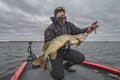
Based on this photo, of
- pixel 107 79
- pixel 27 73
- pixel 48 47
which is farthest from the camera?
pixel 27 73

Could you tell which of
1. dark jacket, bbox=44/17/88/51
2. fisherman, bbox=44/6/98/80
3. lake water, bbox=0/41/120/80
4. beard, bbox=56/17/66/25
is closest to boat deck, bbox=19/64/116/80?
fisherman, bbox=44/6/98/80

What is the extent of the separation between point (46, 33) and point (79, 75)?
204 centimetres

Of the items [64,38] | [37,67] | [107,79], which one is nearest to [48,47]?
[64,38]

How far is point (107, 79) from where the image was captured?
5617mm

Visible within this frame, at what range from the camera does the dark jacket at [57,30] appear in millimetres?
5227

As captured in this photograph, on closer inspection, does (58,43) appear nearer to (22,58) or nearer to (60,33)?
(60,33)

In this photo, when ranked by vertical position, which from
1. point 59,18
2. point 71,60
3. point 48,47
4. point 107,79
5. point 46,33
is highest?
point 59,18

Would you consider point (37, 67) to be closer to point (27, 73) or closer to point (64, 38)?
point (27, 73)

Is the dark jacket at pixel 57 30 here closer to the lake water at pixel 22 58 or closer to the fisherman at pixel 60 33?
the fisherman at pixel 60 33

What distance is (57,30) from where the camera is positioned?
5.45 m

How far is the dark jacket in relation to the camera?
5227mm

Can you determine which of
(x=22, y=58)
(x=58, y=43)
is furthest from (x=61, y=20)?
(x=22, y=58)

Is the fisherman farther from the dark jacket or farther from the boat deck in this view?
the boat deck

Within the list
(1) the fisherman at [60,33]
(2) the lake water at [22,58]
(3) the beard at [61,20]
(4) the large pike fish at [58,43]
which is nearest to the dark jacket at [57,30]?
(1) the fisherman at [60,33]
